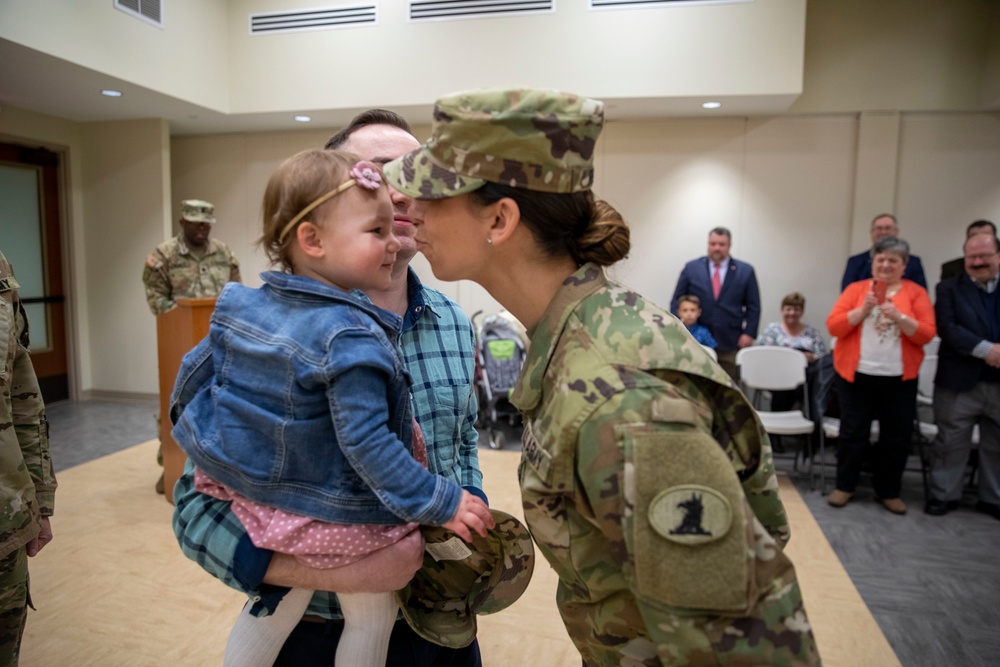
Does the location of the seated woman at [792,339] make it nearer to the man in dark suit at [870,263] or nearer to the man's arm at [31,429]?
the man in dark suit at [870,263]

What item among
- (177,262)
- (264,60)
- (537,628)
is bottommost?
(537,628)

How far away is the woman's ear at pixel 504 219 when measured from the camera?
969 millimetres

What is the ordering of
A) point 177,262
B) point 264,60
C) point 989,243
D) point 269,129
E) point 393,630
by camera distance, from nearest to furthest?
point 393,630, point 989,243, point 177,262, point 264,60, point 269,129

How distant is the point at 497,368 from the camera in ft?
20.0

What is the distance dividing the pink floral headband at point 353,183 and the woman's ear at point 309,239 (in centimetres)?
1

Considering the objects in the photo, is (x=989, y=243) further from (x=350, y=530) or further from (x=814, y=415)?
(x=350, y=530)

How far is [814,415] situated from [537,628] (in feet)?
11.3

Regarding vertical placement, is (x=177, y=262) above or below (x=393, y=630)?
above

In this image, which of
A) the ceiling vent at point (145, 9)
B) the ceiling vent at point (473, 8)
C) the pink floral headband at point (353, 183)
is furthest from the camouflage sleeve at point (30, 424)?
the ceiling vent at point (473, 8)

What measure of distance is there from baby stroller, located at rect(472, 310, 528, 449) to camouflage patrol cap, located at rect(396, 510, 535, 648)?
448 cm

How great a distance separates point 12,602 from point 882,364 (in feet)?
14.9

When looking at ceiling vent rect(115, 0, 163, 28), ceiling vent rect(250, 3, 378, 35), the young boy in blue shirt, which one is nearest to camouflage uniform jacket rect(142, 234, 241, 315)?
ceiling vent rect(115, 0, 163, 28)

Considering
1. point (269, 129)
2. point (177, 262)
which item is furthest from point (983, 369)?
point (269, 129)

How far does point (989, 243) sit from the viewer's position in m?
4.23
